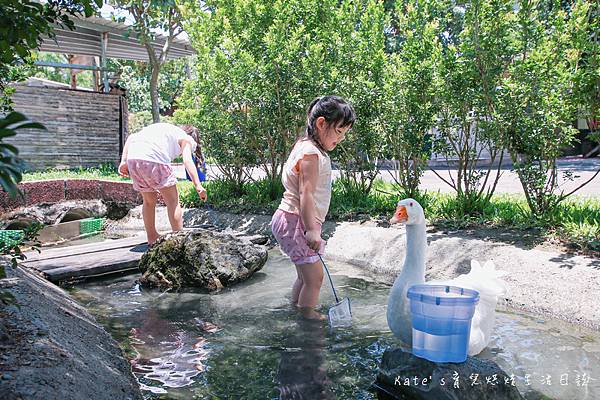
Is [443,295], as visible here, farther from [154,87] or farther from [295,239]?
[154,87]

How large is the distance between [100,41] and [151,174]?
10391mm

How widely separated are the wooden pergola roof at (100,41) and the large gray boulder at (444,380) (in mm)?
11822

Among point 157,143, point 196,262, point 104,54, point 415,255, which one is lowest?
point 196,262

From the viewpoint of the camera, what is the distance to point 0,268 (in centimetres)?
173

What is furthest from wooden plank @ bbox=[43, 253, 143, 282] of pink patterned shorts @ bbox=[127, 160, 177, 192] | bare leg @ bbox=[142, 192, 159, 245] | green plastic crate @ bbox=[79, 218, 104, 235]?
green plastic crate @ bbox=[79, 218, 104, 235]

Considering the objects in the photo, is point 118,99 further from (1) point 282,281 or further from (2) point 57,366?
(2) point 57,366

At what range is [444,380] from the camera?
108 inches

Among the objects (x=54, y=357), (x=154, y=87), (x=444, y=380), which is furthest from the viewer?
(x=154, y=87)

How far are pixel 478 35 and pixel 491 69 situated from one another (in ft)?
1.55

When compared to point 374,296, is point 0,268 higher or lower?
higher

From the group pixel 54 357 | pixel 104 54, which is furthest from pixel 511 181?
pixel 54 357

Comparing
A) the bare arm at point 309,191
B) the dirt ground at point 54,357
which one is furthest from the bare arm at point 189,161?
the dirt ground at point 54,357

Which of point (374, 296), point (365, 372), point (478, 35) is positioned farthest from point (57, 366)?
point (478, 35)

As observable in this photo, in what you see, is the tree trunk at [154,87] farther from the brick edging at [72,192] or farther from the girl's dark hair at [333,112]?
the girl's dark hair at [333,112]
